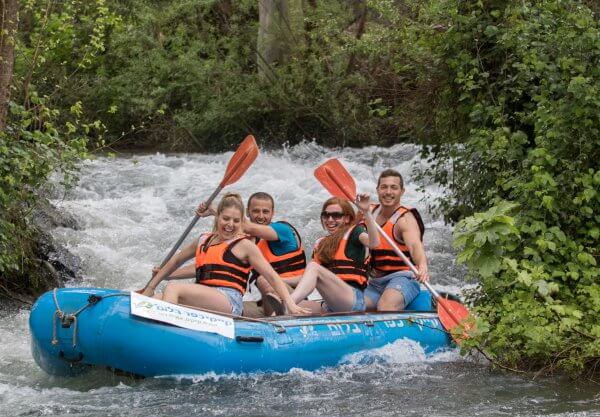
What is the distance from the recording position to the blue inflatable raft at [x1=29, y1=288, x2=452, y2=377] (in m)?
5.17

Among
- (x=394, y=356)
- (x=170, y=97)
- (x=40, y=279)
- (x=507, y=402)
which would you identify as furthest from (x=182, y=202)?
(x=507, y=402)

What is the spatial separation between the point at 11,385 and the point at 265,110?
30.2 ft

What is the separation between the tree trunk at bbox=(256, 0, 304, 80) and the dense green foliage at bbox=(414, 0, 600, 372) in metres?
7.00

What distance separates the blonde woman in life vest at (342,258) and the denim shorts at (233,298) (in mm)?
491

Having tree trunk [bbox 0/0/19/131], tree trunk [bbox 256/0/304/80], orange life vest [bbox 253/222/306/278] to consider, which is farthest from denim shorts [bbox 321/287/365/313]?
tree trunk [bbox 256/0/304/80]

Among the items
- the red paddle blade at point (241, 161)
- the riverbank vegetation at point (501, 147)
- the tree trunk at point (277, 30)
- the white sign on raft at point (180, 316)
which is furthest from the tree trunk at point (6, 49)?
the tree trunk at point (277, 30)

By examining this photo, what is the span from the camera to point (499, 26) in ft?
24.0

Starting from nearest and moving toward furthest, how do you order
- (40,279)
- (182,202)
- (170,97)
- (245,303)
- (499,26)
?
(245,303) < (499,26) < (40,279) < (182,202) < (170,97)

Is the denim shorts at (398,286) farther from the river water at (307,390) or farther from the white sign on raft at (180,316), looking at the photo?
the white sign on raft at (180,316)

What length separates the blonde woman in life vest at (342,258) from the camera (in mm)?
6105

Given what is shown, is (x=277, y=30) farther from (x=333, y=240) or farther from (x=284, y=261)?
(x=333, y=240)

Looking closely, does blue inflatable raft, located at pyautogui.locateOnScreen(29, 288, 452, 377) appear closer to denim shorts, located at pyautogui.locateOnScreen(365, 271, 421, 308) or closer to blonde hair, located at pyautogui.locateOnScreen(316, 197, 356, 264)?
blonde hair, located at pyautogui.locateOnScreen(316, 197, 356, 264)

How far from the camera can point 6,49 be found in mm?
7398

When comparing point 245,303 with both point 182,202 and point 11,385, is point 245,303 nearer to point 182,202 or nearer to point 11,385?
point 11,385
